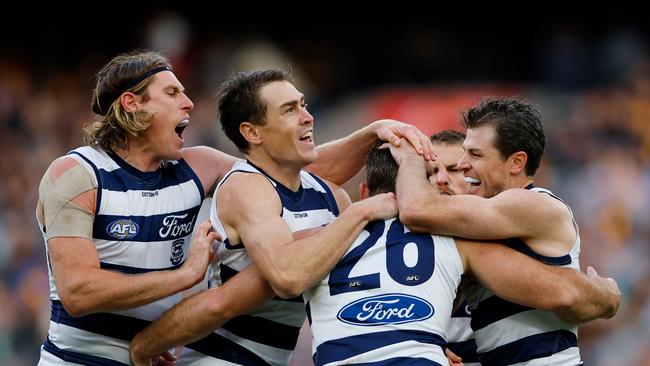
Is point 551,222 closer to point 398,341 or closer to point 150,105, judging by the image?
point 398,341

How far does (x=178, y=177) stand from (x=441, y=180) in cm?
154

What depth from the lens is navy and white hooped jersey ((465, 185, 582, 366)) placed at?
17.9 feet

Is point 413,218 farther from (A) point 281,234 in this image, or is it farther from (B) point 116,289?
(B) point 116,289

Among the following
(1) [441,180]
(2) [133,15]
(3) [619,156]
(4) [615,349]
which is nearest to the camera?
(1) [441,180]

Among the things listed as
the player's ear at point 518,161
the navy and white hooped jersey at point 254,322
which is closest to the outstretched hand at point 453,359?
the navy and white hooped jersey at point 254,322

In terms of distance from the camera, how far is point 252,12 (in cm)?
1856

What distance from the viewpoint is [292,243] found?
5406 mm

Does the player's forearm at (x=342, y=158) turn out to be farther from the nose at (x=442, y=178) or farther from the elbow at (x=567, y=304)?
the elbow at (x=567, y=304)

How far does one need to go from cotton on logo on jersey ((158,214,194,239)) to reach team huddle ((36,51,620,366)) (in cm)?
1

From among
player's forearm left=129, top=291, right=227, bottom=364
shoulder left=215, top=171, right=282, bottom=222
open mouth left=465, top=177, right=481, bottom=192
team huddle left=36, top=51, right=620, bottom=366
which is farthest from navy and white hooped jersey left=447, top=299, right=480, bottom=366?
player's forearm left=129, top=291, right=227, bottom=364

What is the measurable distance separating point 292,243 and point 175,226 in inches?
39.5

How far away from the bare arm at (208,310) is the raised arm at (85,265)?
0.41 ft

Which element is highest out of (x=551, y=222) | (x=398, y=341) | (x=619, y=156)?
(x=551, y=222)

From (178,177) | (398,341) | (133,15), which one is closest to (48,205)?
(178,177)
